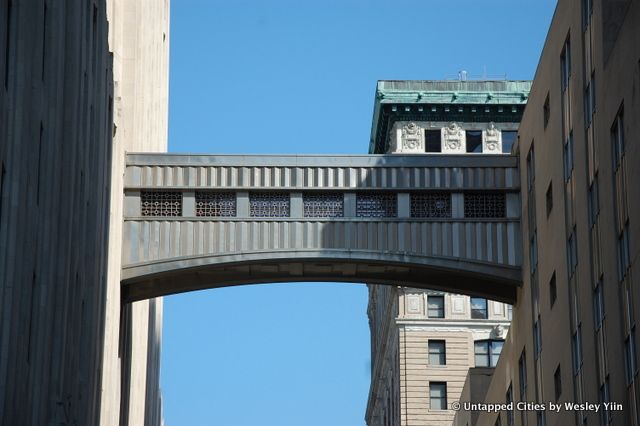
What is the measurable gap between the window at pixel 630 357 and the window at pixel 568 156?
771 centimetres

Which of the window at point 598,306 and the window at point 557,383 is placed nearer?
the window at point 598,306

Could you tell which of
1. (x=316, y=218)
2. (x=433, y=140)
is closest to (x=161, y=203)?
(x=316, y=218)

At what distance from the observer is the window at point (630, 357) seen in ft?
117

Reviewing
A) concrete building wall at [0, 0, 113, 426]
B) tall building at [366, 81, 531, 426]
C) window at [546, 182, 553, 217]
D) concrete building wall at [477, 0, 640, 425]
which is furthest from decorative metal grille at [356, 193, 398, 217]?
tall building at [366, 81, 531, 426]

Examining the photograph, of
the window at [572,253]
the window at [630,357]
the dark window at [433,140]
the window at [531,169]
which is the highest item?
the dark window at [433,140]

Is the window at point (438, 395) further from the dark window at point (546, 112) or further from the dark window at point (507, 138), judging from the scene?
the dark window at point (546, 112)

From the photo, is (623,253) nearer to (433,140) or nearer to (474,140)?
(433,140)

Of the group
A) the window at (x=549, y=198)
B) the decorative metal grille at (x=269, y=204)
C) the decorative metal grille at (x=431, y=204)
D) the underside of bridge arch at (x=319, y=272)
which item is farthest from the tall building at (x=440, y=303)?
the window at (x=549, y=198)

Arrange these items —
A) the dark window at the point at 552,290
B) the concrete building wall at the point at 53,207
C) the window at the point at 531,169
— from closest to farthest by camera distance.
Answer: the concrete building wall at the point at 53,207 < the dark window at the point at 552,290 < the window at the point at 531,169

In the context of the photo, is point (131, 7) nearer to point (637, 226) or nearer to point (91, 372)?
point (91, 372)

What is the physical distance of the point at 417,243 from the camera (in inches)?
1960

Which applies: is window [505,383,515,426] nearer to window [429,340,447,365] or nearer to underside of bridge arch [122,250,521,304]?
underside of bridge arch [122,250,521,304]

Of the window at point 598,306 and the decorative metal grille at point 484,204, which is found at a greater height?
the decorative metal grille at point 484,204

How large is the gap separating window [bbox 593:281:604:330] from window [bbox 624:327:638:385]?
2.55 metres
